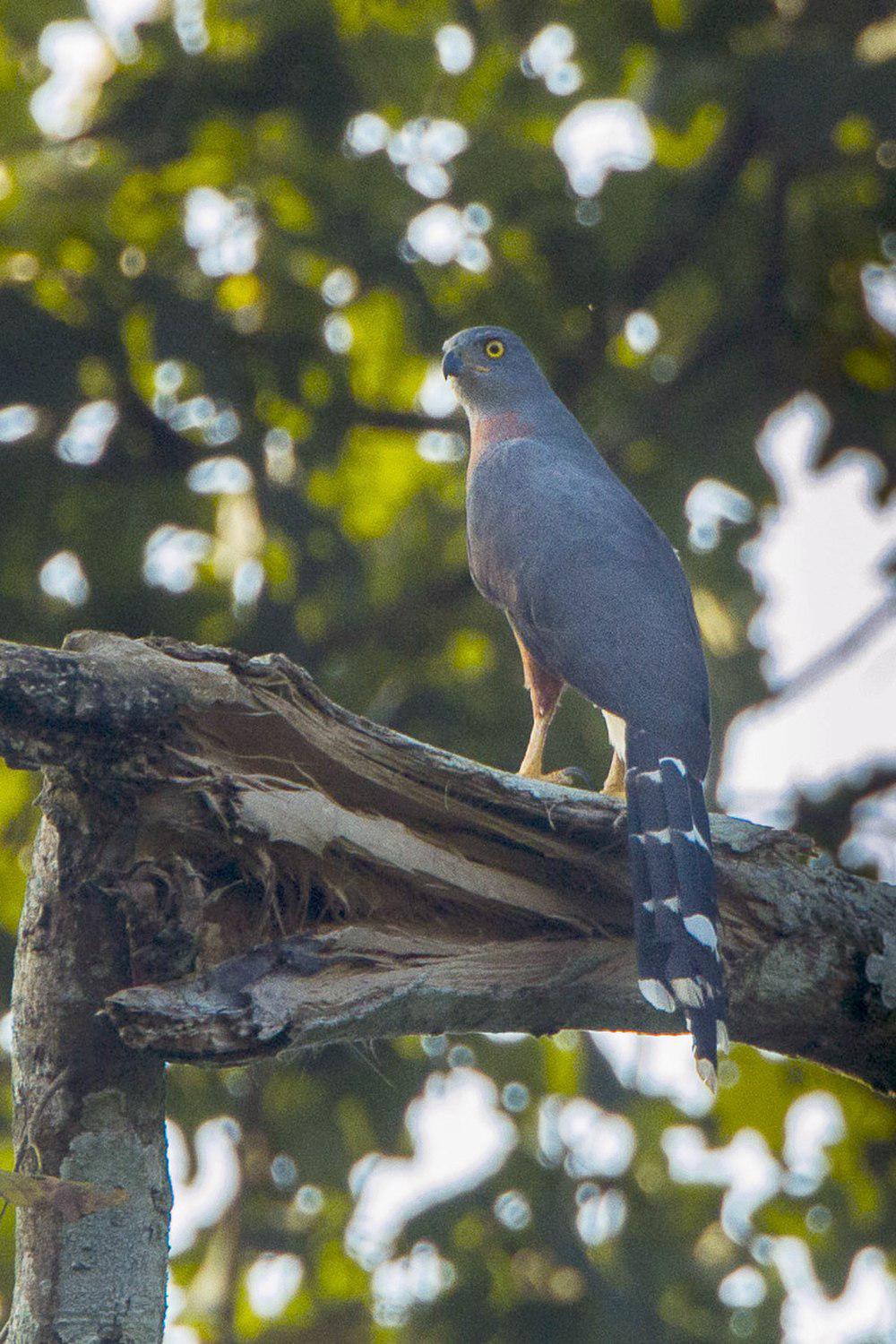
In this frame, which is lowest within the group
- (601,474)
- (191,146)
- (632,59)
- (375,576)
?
(601,474)

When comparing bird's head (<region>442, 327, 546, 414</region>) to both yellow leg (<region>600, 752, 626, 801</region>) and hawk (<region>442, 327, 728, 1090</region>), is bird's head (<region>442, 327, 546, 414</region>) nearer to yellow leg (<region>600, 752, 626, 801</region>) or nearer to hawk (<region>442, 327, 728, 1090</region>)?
hawk (<region>442, 327, 728, 1090</region>)

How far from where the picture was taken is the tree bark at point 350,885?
2.61m

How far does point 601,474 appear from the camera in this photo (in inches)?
200

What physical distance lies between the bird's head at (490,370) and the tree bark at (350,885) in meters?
2.57

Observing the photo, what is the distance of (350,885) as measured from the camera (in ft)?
9.80

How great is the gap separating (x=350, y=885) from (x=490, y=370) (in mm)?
3129

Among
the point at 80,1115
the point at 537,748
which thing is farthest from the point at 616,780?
the point at 80,1115

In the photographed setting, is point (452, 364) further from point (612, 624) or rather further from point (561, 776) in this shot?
point (561, 776)

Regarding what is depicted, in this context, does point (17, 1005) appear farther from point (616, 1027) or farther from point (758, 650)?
point (758, 650)

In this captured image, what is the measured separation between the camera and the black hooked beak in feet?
18.8

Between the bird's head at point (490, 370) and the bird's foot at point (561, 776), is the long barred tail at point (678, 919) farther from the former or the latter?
the bird's head at point (490, 370)

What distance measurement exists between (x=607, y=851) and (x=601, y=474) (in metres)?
2.12

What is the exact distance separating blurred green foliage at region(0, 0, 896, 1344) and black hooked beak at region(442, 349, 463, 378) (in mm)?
647

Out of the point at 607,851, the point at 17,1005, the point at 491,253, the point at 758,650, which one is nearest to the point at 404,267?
the point at 491,253
